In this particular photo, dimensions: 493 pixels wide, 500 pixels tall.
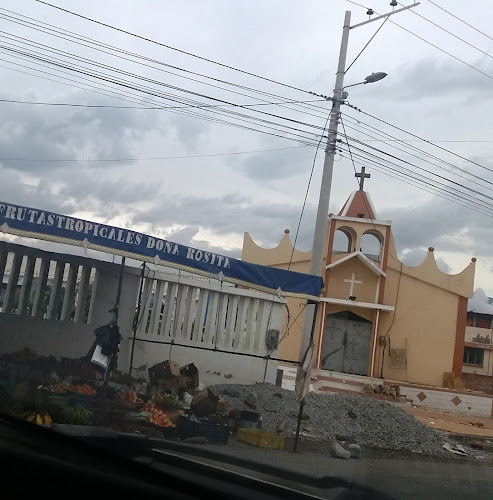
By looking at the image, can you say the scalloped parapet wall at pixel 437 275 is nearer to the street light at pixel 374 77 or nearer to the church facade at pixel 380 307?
the church facade at pixel 380 307

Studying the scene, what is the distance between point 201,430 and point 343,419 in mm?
5004

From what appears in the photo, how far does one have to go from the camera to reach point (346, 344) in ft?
78.0

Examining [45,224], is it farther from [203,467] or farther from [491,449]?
[491,449]

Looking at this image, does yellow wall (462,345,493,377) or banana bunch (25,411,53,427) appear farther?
yellow wall (462,345,493,377)

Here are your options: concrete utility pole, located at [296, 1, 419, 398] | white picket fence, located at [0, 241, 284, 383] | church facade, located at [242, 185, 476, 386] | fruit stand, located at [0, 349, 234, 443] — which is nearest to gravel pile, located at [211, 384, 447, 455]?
white picket fence, located at [0, 241, 284, 383]

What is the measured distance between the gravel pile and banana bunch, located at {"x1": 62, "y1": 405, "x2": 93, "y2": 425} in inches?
145

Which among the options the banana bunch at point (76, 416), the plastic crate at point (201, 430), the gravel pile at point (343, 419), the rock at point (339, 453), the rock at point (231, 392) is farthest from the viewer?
the rock at point (231, 392)

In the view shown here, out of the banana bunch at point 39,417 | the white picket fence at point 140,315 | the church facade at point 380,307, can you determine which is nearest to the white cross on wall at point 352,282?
the church facade at point 380,307

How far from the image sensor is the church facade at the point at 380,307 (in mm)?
23016

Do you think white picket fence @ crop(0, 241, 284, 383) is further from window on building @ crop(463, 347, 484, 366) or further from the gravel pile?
window on building @ crop(463, 347, 484, 366)

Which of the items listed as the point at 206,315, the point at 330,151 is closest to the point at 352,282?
the point at 330,151

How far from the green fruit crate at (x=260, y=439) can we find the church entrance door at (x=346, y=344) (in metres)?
15.9

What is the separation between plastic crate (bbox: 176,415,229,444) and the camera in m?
6.85

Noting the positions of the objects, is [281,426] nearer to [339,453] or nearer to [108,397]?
[108,397]
